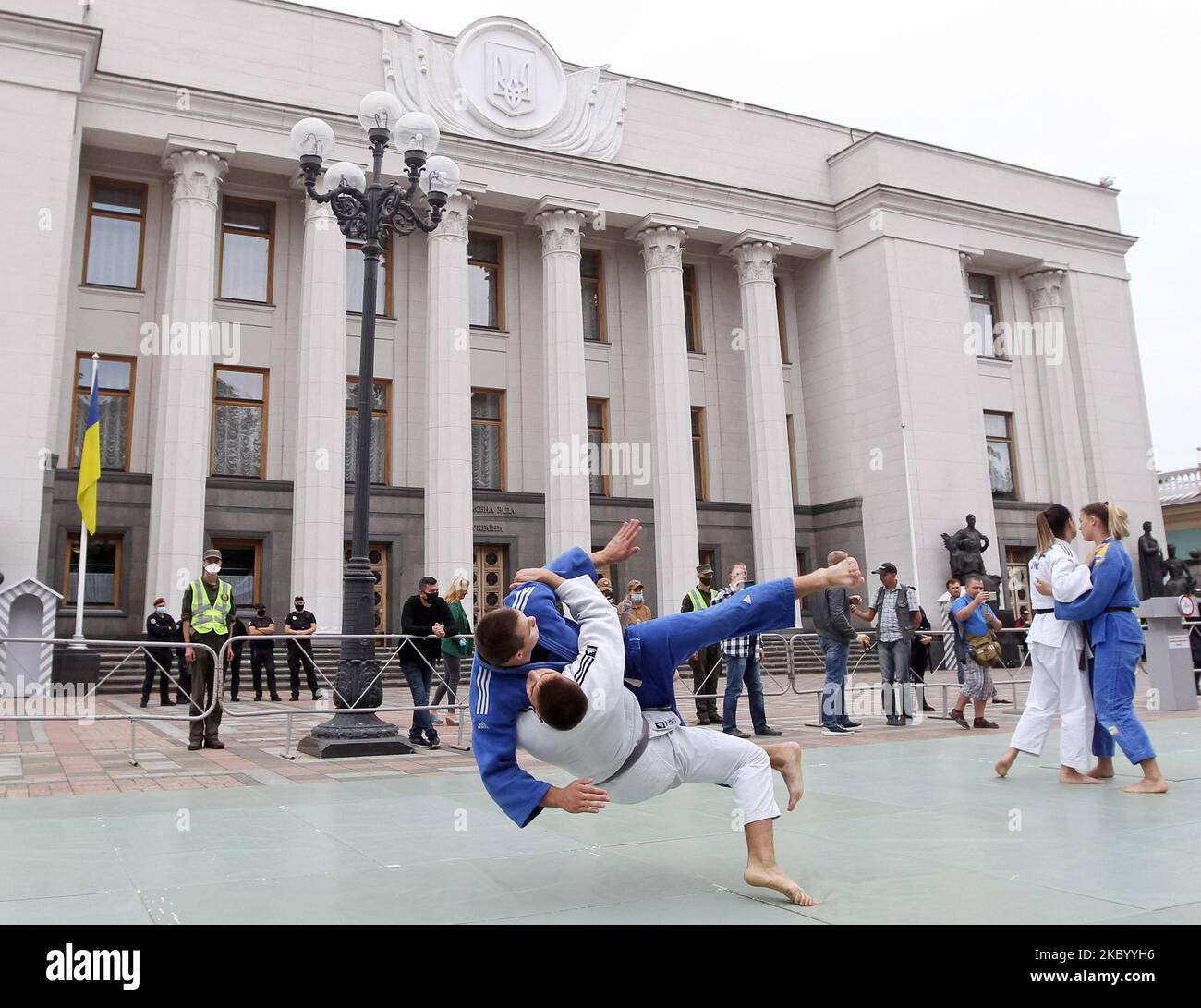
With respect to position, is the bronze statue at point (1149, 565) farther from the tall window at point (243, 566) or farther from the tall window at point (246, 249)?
the tall window at point (246, 249)

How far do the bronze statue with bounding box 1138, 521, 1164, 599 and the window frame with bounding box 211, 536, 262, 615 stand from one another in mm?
26255

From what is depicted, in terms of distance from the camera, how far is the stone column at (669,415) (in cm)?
2745

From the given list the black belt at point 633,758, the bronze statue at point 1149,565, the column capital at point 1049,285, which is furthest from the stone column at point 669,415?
the black belt at point 633,758

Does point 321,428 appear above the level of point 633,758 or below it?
above

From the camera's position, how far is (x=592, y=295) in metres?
30.6

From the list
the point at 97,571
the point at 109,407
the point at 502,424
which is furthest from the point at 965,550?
the point at 109,407

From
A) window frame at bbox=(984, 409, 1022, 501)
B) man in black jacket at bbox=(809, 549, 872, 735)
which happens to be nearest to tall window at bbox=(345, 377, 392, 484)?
man in black jacket at bbox=(809, 549, 872, 735)

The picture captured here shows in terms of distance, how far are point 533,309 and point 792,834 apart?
2526 centimetres

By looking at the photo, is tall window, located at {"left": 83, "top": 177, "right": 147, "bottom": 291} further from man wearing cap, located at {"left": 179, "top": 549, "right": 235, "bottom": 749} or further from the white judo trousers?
the white judo trousers

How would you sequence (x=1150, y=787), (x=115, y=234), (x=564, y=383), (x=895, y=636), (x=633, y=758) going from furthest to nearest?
(x=564, y=383) → (x=115, y=234) → (x=895, y=636) → (x=1150, y=787) → (x=633, y=758)

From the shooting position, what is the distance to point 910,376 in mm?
29625

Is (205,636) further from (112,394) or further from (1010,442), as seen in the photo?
(1010,442)

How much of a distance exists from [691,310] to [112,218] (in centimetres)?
1683
